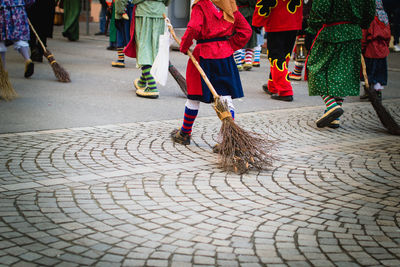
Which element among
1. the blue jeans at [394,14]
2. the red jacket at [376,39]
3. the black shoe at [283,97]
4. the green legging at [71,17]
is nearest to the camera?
the red jacket at [376,39]

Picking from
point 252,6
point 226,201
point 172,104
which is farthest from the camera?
point 252,6

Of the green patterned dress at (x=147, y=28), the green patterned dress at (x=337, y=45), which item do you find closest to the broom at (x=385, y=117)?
the green patterned dress at (x=337, y=45)

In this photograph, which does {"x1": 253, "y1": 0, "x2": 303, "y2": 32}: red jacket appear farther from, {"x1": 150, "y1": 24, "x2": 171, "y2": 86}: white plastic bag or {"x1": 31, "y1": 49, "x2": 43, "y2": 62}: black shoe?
{"x1": 31, "y1": 49, "x2": 43, "y2": 62}: black shoe

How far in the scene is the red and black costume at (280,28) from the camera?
8.32 metres

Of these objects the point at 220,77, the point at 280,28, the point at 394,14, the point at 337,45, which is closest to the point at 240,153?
the point at 220,77

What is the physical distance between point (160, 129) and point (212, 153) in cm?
112

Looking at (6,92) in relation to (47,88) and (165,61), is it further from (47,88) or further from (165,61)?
(165,61)

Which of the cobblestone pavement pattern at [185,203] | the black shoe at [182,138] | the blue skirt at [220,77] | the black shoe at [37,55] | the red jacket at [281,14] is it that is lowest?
the cobblestone pavement pattern at [185,203]

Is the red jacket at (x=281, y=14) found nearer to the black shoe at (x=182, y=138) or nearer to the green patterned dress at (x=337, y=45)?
the green patterned dress at (x=337, y=45)

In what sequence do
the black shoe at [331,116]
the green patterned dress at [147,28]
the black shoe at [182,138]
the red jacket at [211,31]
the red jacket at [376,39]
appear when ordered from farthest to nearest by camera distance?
the green patterned dress at [147,28] → the red jacket at [376,39] → the black shoe at [331,116] → the black shoe at [182,138] → the red jacket at [211,31]

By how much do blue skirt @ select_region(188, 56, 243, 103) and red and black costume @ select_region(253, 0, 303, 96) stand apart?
3295mm

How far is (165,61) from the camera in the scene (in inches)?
217

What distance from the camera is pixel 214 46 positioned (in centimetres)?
513

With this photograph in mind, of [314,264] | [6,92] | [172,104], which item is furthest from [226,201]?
[6,92]
